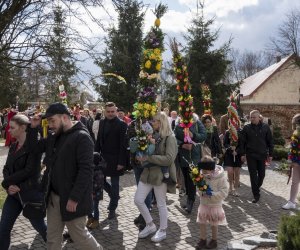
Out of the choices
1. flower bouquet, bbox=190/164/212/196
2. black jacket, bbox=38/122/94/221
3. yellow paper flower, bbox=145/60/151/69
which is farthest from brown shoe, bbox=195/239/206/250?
yellow paper flower, bbox=145/60/151/69

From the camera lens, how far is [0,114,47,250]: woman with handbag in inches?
185

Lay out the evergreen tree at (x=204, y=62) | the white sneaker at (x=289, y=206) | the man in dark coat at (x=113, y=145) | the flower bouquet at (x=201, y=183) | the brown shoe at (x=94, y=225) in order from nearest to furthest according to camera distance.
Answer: the flower bouquet at (x=201, y=183), the brown shoe at (x=94, y=225), the man in dark coat at (x=113, y=145), the white sneaker at (x=289, y=206), the evergreen tree at (x=204, y=62)

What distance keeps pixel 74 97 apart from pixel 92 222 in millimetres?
24232

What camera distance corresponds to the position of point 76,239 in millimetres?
4176

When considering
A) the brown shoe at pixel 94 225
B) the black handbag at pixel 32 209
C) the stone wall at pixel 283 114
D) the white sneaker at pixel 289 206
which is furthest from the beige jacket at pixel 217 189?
the stone wall at pixel 283 114

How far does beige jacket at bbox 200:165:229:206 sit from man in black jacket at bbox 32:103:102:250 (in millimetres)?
1925

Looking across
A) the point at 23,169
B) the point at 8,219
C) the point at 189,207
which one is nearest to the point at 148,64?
the point at 23,169

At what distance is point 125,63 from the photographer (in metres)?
27.1

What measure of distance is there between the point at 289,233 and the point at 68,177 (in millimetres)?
2298

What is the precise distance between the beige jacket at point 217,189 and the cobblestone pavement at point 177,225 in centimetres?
67

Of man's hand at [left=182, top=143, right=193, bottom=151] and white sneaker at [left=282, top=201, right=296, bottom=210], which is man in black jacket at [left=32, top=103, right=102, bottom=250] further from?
white sneaker at [left=282, top=201, right=296, bottom=210]

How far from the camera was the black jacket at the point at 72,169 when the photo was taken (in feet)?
13.3

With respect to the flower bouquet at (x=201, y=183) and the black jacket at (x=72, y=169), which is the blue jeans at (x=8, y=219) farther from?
the flower bouquet at (x=201, y=183)

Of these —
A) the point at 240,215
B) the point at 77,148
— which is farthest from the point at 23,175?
the point at 240,215
